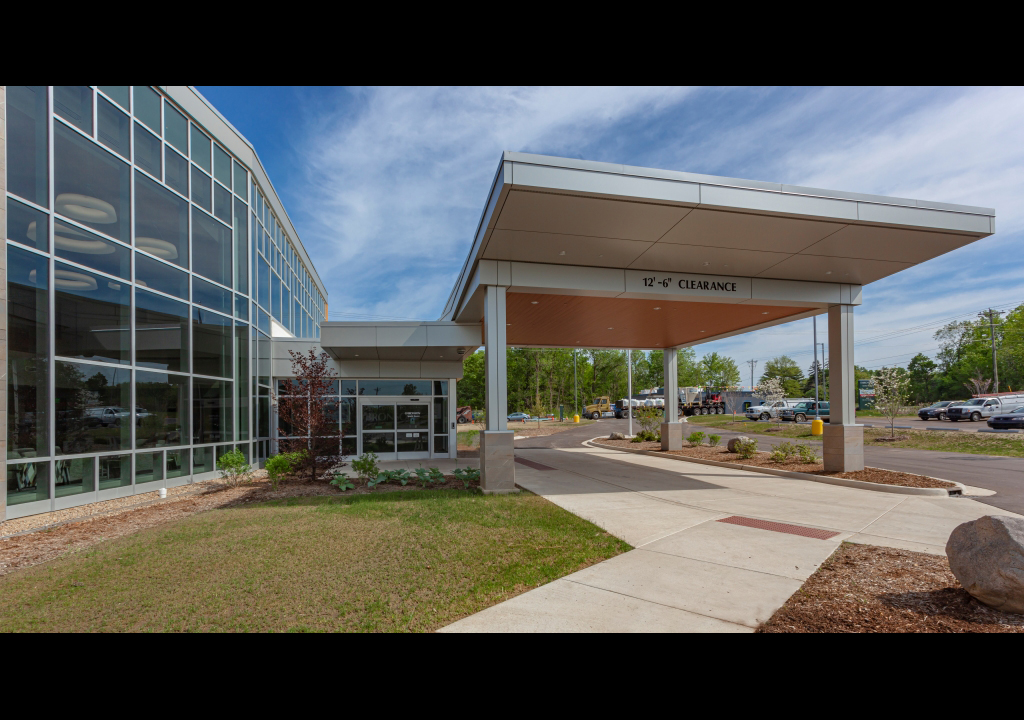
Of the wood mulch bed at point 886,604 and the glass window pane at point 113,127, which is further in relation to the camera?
the glass window pane at point 113,127

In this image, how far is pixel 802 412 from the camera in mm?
44094

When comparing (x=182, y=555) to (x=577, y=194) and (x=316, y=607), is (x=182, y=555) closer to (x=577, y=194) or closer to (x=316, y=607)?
(x=316, y=607)

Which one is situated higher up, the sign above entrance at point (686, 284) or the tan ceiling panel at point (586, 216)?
the tan ceiling panel at point (586, 216)

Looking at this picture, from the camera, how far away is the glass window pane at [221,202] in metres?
14.8

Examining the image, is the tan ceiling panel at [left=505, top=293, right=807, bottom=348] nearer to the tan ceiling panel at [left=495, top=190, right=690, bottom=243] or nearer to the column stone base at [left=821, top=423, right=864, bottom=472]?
the tan ceiling panel at [left=495, top=190, right=690, bottom=243]

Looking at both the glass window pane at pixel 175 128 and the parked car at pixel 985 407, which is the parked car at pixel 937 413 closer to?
the parked car at pixel 985 407

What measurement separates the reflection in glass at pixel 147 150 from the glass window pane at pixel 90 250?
2.18 meters

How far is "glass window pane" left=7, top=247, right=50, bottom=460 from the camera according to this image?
9031 mm

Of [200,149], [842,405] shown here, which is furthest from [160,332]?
[842,405]

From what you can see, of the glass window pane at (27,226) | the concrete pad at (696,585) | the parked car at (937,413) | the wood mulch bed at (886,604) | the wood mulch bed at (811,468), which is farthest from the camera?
the parked car at (937,413)

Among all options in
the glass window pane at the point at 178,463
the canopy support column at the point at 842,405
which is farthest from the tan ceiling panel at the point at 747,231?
the glass window pane at the point at 178,463

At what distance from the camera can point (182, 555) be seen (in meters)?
6.55
